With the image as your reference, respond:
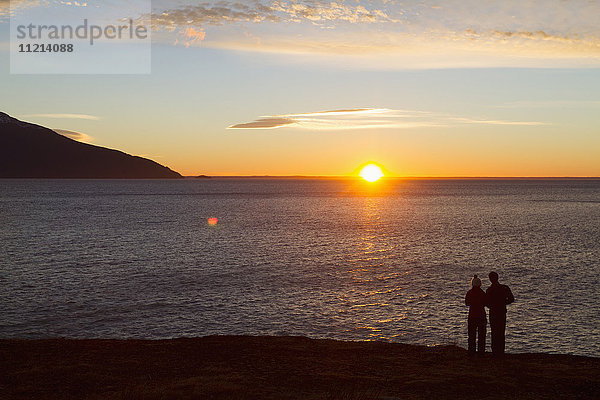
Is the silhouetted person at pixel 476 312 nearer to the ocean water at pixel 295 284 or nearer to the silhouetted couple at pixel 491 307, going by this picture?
the silhouetted couple at pixel 491 307

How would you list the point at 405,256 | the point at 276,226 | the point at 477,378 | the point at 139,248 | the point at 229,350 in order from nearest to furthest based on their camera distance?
the point at 477,378 → the point at 229,350 → the point at 405,256 → the point at 139,248 → the point at 276,226

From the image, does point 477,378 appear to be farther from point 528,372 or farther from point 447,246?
point 447,246

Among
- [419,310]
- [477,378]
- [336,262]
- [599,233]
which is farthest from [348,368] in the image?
[599,233]

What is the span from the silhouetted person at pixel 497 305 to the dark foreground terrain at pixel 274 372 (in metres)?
0.62

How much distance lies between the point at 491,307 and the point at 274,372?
7.25 meters

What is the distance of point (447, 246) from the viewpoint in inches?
2486

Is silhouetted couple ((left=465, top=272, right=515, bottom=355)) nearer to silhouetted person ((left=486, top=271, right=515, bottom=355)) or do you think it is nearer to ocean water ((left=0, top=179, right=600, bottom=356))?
silhouetted person ((left=486, top=271, right=515, bottom=355))

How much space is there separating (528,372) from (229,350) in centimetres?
988

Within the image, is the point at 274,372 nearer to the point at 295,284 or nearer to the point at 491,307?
the point at 491,307

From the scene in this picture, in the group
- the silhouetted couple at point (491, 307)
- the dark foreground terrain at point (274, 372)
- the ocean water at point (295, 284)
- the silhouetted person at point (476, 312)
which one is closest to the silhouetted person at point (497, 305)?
the silhouetted couple at point (491, 307)

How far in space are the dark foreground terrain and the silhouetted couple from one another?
2.07 ft

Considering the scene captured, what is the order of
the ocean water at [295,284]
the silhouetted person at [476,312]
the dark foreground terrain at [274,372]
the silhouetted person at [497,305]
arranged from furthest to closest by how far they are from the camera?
the ocean water at [295,284] < the silhouetted person at [476,312] < the silhouetted person at [497,305] < the dark foreground terrain at [274,372]

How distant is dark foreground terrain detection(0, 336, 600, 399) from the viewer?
1353 cm

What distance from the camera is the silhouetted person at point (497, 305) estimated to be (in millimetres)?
16391
